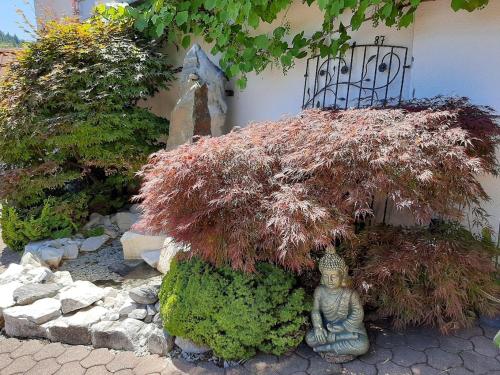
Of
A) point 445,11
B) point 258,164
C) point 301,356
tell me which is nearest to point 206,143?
point 258,164

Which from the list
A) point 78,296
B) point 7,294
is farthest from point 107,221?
point 78,296

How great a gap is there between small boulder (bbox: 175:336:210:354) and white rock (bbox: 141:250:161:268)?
1088 mm

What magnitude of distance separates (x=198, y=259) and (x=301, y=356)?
80 cm

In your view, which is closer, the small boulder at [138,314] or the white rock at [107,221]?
the small boulder at [138,314]

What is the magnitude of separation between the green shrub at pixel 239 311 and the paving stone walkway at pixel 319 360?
0.30 ft

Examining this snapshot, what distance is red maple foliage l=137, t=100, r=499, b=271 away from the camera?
1.86 metres

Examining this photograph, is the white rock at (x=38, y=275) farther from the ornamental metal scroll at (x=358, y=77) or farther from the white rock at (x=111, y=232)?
the ornamental metal scroll at (x=358, y=77)

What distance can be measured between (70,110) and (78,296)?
222 cm

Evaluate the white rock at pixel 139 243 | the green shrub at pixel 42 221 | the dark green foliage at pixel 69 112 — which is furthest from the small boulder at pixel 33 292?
the dark green foliage at pixel 69 112

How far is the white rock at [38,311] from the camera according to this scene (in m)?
2.33

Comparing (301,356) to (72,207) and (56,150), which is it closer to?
(72,207)

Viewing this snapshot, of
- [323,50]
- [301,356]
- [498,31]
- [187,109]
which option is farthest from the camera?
[187,109]

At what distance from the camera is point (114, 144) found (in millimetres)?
3979

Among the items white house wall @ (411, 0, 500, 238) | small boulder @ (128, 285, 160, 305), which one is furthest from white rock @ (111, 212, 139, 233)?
white house wall @ (411, 0, 500, 238)
